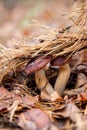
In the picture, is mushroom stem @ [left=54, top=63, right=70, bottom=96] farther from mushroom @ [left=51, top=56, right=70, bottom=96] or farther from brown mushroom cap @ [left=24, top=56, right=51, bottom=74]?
brown mushroom cap @ [left=24, top=56, right=51, bottom=74]

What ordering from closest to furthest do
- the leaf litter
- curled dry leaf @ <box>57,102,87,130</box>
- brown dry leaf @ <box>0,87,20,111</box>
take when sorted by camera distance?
curled dry leaf @ <box>57,102,87,130</box> < the leaf litter < brown dry leaf @ <box>0,87,20,111</box>

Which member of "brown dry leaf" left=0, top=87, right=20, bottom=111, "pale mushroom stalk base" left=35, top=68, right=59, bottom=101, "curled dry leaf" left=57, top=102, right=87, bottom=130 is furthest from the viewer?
"pale mushroom stalk base" left=35, top=68, right=59, bottom=101

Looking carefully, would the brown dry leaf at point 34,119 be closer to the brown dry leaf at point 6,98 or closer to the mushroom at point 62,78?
the brown dry leaf at point 6,98

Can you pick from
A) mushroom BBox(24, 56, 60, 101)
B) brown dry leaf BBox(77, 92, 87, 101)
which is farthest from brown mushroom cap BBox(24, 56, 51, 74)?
brown dry leaf BBox(77, 92, 87, 101)

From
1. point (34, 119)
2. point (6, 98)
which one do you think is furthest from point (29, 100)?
point (34, 119)

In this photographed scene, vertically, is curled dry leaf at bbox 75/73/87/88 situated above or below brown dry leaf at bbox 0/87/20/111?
above

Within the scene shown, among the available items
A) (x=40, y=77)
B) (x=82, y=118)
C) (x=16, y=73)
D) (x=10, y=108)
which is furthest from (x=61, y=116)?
(x=16, y=73)

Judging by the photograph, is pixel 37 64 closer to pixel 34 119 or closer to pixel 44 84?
pixel 44 84
